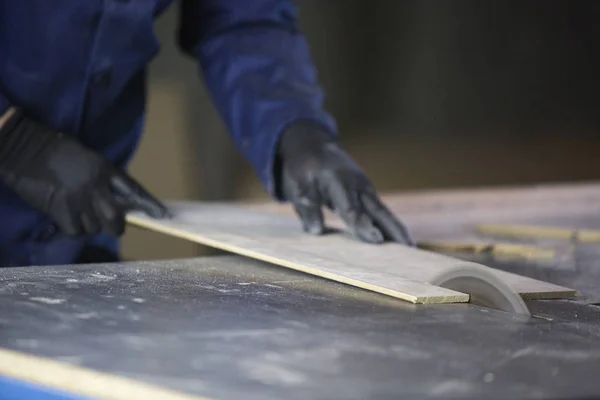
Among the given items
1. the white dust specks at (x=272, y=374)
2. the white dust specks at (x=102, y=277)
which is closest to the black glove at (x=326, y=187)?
the white dust specks at (x=102, y=277)

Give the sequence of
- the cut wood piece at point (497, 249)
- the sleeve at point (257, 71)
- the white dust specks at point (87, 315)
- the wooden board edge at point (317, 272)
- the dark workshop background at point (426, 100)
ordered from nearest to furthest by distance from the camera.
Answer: the white dust specks at point (87, 315), the wooden board edge at point (317, 272), the cut wood piece at point (497, 249), the sleeve at point (257, 71), the dark workshop background at point (426, 100)

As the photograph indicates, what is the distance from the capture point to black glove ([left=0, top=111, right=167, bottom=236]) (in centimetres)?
139

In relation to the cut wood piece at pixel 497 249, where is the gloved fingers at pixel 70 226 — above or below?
below

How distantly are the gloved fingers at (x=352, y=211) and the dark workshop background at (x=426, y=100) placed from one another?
1858 mm

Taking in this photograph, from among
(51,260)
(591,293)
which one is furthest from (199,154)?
(591,293)

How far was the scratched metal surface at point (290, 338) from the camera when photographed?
66cm

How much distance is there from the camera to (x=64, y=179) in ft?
4.58

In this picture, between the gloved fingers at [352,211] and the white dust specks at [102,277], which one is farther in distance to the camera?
the gloved fingers at [352,211]

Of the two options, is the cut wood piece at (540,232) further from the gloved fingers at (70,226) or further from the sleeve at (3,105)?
the sleeve at (3,105)

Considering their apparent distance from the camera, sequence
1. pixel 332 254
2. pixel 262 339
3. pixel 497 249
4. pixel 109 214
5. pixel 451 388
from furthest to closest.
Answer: pixel 497 249 < pixel 109 214 < pixel 332 254 < pixel 262 339 < pixel 451 388

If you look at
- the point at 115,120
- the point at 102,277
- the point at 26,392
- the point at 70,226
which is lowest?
the point at 26,392

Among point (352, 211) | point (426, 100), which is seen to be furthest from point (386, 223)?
point (426, 100)

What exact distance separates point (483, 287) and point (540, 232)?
661 mm

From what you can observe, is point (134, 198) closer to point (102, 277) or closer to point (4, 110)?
point (4, 110)
